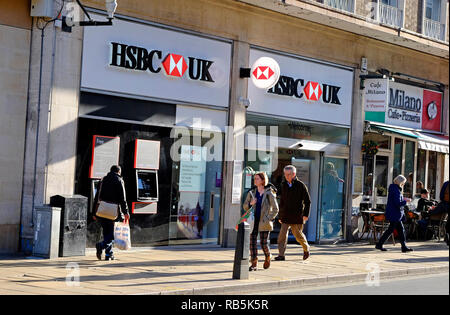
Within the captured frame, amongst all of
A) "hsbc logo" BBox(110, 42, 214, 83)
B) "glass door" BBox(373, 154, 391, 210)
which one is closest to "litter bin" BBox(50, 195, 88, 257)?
"hsbc logo" BBox(110, 42, 214, 83)

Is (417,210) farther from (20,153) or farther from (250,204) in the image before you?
(20,153)

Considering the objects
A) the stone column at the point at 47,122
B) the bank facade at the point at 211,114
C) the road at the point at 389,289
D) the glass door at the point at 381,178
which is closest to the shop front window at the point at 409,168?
the bank facade at the point at 211,114

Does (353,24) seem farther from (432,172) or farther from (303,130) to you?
(432,172)

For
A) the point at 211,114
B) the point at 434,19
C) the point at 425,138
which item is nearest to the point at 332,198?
the point at 425,138

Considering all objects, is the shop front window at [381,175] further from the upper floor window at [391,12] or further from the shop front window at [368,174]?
the upper floor window at [391,12]

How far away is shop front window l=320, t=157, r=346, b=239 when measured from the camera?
20.0m

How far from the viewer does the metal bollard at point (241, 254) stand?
1168 centimetres

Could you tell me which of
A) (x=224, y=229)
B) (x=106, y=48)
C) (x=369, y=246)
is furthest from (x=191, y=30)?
(x=369, y=246)

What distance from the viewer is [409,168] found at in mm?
23031

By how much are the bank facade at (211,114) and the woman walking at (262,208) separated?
3.07 m

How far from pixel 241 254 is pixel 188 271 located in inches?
49.6

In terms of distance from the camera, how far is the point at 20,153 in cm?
1387

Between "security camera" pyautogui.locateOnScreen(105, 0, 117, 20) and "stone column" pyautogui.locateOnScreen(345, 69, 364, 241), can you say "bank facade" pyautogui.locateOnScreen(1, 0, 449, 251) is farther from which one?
"security camera" pyautogui.locateOnScreen(105, 0, 117, 20)
